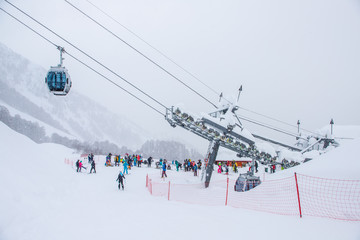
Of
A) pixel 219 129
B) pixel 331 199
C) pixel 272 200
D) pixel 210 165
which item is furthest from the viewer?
pixel 210 165

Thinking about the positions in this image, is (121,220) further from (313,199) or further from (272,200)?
(313,199)

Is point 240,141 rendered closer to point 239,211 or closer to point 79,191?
point 239,211

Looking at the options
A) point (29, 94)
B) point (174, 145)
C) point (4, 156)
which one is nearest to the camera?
point (4, 156)

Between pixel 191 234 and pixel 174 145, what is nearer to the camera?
pixel 191 234

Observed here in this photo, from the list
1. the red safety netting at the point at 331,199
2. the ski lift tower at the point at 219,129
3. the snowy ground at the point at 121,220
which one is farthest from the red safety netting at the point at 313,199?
the ski lift tower at the point at 219,129

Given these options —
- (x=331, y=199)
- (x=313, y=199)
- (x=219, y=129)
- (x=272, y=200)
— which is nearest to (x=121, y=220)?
(x=272, y=200)

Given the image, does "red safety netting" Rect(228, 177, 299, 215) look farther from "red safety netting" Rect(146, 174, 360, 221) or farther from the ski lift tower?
the ski lift tower

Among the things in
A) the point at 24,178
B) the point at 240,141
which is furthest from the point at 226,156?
the point at 24,178

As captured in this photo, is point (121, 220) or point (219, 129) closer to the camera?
point (121, 220)

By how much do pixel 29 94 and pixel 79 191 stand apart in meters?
205

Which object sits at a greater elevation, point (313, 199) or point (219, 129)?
point (219, 129)

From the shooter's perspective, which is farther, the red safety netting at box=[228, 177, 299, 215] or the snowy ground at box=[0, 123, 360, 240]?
the red safety netting at box=[228, 177, 299, 215]

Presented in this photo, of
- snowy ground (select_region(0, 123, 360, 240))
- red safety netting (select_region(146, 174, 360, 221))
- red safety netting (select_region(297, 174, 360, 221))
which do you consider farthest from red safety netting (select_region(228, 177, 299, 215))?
snowy ground (select_region(0, 123, 360, 240))

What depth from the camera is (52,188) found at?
9789 millimetres
